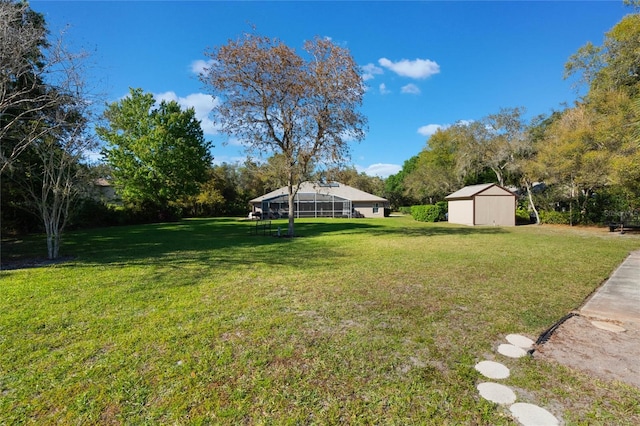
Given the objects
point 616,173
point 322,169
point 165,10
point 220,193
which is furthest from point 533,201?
point 220,193

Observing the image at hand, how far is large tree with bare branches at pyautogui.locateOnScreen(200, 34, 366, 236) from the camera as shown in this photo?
43.6 feet

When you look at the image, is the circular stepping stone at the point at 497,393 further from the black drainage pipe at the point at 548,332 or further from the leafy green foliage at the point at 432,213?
the leafy green foliage at the point at 432,213

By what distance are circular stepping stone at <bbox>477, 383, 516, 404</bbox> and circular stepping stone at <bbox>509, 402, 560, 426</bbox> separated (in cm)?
7

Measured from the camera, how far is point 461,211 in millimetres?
23547

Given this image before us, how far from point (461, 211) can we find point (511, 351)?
2227cm

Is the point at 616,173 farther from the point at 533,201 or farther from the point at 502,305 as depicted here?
the point at 502,305

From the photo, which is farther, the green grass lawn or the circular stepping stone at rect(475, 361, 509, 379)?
the circular stepping stone at rect(475, 361, 509, 379)

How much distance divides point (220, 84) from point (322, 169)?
592 cm

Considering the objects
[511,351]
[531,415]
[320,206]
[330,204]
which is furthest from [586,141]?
[320,206]

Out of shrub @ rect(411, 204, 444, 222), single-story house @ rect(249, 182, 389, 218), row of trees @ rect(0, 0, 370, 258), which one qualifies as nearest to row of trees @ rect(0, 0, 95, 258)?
row of trees @ rect(0, 0, 370, 258)

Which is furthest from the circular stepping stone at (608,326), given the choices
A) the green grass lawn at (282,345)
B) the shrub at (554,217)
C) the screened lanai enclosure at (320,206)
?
the screened lanai enclosure at (320,206)

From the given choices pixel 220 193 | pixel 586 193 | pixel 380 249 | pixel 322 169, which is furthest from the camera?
pixel 220 193

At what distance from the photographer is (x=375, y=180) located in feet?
186

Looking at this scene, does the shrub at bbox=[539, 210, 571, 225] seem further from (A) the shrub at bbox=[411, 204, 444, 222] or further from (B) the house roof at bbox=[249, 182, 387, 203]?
(B) the house roof at bbox=[249, 182, 387, 203]
